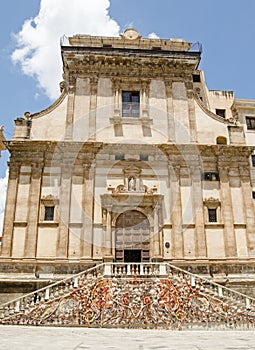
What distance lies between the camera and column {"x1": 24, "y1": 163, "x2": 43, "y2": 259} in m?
20.1

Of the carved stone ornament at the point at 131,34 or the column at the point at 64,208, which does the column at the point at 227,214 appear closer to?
the column at the point at 64,208

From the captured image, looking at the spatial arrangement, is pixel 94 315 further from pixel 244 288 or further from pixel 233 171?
pixel 233 171


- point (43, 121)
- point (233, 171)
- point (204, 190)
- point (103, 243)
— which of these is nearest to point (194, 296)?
point (103, 243)

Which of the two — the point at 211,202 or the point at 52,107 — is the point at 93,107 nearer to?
the point at 52,107

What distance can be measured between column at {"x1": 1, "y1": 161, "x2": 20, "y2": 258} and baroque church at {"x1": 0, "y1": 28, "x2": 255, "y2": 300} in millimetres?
57

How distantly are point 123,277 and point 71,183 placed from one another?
23.9 ft

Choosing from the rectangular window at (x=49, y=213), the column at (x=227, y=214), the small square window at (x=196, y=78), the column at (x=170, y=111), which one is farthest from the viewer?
the small square window at (x=196, y=78)

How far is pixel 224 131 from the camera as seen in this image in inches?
947

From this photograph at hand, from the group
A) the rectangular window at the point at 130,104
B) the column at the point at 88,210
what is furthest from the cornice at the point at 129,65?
the column at the point at 88,210

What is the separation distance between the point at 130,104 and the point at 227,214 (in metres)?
9.48

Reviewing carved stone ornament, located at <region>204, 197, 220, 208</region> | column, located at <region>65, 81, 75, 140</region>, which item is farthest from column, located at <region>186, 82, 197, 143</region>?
column, located at <region>65, 81, 75, 140</region>

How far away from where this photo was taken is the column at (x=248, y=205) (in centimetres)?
2106

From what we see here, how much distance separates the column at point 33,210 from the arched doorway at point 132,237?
15.1 ft

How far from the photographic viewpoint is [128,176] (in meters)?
22.1
